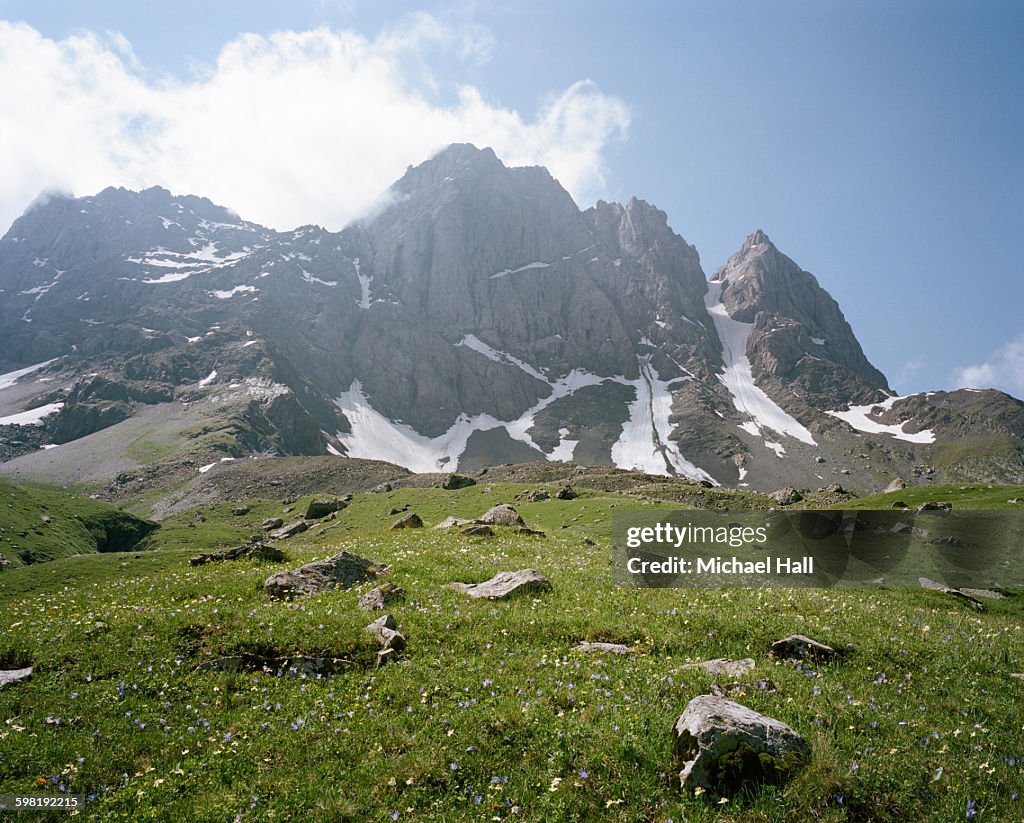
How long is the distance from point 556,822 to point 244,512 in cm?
12940

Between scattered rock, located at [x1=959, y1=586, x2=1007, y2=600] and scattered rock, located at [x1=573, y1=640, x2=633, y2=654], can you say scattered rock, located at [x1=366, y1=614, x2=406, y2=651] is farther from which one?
scattered rock, located at [x1=959, y1=586, x2=1007, y2=600]

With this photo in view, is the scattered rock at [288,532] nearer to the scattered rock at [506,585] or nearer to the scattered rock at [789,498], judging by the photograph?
the scattered rock at [789,498]

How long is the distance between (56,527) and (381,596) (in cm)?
10135

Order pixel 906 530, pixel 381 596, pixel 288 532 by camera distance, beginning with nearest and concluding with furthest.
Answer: pixel 381 596 < pixel 906 530 < pixel 288 532

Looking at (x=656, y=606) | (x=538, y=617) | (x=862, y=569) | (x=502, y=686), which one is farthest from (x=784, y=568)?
(x=502, y=686)

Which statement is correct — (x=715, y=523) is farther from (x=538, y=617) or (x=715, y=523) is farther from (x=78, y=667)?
(x=78, y=667)

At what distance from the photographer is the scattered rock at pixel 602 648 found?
11.4 metres

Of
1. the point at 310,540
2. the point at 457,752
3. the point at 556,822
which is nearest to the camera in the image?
the point at 556,822

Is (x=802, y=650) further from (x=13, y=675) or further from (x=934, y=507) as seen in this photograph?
(x=934, y=507)

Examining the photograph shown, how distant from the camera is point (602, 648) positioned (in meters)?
11.6

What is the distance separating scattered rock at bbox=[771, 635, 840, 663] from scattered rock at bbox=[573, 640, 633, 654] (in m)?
3.11

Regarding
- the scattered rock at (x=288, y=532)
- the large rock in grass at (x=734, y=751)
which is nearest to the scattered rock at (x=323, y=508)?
the scattered rock at (x=288, y=532)

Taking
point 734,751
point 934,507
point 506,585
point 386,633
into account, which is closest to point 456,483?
point 934,507

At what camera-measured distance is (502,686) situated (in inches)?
388
